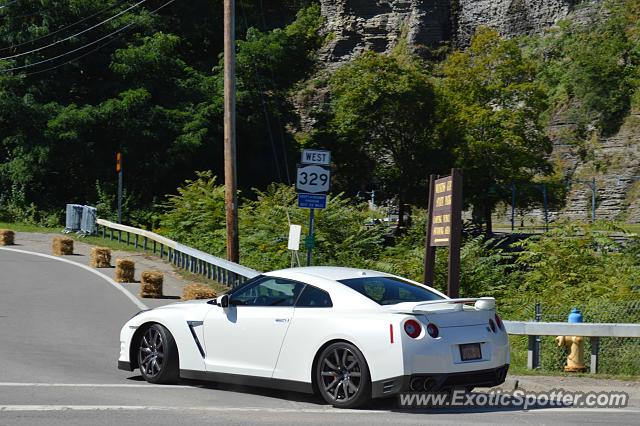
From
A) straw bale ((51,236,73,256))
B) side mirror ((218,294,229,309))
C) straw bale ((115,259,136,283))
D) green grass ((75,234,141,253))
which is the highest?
green grass ((75,234,141,253))

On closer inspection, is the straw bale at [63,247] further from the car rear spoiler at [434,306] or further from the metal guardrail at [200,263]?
the car rear spoiler at [434,306]

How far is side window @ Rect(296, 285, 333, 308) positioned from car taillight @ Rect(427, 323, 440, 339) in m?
1.14

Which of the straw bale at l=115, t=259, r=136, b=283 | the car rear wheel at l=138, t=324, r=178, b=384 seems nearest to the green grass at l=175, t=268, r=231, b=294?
the straw bale at l=115, t=259, r=136, b=283

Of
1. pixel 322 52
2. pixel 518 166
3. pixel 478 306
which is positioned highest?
pixel 322 52

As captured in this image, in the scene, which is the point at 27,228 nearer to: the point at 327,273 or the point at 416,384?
the point at 327,273

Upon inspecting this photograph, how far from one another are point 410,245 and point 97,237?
38.2 feet

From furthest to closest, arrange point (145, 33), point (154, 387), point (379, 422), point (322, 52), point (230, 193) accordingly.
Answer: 1. point (322, 52)
2. point (145, 33)
3. point (230, 193)
4. point (154, 387)
5. point (379, 422)

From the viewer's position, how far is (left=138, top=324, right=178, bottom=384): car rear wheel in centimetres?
1149

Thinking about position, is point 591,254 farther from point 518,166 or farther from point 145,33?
point 145,33

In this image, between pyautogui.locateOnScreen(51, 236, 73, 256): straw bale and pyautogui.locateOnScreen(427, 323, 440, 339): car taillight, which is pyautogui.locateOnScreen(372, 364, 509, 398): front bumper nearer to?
pyautogui.locateOnScreen(427, 323, 440, 339): car taillight

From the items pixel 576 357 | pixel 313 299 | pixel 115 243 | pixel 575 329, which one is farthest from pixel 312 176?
pixel 115 243

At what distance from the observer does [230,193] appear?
82.1 ft

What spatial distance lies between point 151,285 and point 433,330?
1300 centimetres

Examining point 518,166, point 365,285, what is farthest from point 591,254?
point 518,166
